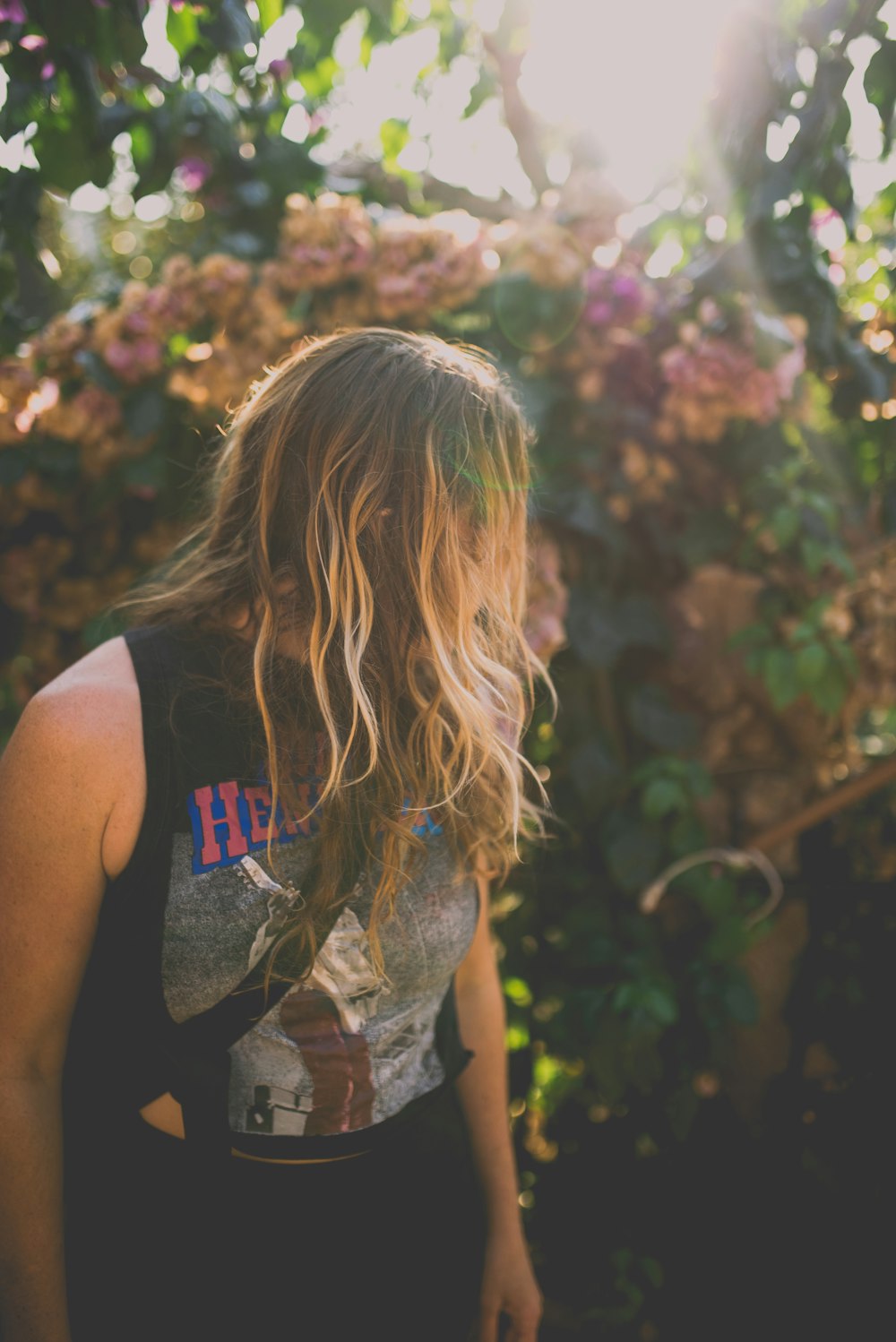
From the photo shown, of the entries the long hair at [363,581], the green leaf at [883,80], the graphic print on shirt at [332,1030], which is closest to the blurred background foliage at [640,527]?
the green leaf at [883,80]

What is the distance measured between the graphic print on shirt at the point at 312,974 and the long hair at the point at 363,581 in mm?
32

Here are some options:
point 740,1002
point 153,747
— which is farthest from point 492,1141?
point 153,747

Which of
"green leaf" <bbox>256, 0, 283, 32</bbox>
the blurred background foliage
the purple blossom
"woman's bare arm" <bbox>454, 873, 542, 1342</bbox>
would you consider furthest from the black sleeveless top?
the purple blossom

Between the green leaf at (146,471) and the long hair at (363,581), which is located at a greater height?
the green leaf at (146,471)

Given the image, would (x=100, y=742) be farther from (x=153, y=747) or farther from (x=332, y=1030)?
(x=332, y=1030)

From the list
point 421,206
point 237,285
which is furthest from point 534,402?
point 421,206

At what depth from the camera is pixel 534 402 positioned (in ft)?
5.66

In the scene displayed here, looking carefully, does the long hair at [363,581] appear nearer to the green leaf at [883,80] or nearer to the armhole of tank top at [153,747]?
the armhole of tank top at [153,747]

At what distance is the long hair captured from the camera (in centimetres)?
93

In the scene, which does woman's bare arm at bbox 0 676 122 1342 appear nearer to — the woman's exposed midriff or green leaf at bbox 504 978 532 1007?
the woman's exposed midriff

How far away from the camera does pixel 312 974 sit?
973 mm

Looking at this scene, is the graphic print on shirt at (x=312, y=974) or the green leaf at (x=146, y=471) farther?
the green leaf at (x=146, y=471)

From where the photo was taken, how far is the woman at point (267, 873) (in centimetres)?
88

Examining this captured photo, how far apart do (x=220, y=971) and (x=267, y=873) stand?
116 mm
